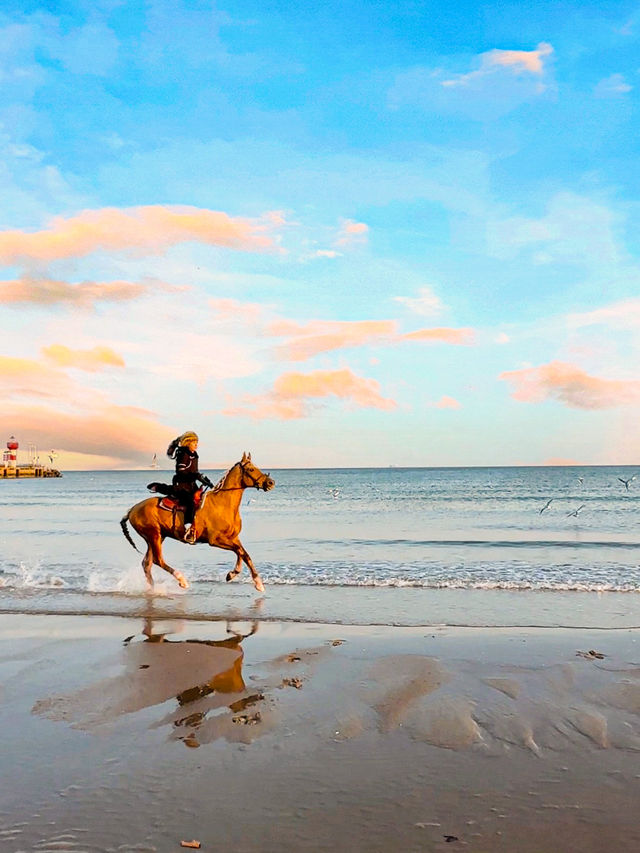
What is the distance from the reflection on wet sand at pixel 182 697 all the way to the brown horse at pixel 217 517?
510 cm

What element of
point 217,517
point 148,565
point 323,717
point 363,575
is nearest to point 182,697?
point 323,717

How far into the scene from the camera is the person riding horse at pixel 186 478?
14523mm

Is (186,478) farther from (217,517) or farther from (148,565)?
(148,565)

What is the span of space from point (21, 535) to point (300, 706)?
2720 centimetres

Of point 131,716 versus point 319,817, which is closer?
point 319,817

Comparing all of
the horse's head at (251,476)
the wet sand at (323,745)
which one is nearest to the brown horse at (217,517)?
the horse's head at (251,476)

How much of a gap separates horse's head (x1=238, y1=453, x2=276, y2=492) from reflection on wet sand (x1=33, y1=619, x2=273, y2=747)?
5404 mm

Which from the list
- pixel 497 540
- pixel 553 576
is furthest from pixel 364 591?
pixel 497 540

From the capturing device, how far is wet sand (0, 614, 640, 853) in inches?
172

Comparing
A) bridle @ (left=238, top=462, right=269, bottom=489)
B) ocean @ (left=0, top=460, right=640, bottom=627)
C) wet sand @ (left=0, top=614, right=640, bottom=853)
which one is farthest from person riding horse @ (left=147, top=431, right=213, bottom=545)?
wet sand @ (left=0, top=614, right=640, bottom=853)

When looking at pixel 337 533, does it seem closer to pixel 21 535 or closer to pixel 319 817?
pixel 21 535

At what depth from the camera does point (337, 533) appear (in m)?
30.7

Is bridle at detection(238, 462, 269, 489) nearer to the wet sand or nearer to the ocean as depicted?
the ocean

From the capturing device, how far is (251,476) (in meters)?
14.6
